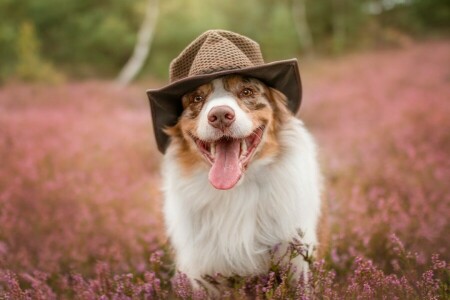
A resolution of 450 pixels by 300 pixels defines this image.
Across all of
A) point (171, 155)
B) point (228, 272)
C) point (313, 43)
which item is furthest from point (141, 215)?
point (313, 43)

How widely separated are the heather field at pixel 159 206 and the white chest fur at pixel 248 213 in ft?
0.76

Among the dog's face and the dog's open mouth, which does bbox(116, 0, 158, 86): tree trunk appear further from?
the dog's open mouth

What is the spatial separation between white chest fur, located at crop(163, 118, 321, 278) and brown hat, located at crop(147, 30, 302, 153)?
13.2 inches

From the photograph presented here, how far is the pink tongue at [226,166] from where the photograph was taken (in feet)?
9.26

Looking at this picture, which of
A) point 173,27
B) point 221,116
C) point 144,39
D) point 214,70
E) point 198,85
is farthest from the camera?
point 144,39

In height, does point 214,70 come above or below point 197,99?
above

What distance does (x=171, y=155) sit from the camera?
3.37 metres

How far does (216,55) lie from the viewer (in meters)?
2.86

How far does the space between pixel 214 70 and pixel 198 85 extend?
0.19m

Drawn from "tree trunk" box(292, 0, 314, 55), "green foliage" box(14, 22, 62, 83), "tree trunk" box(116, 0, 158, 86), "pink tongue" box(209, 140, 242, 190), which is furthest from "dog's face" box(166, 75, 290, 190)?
"tree trunk" box(292, 0, 314, 55)

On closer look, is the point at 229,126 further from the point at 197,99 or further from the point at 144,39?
the point at 144,39

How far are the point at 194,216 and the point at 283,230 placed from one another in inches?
26.3

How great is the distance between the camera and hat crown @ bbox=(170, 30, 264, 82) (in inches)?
112

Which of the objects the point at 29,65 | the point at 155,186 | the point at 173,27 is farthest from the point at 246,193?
the point at 173,27
